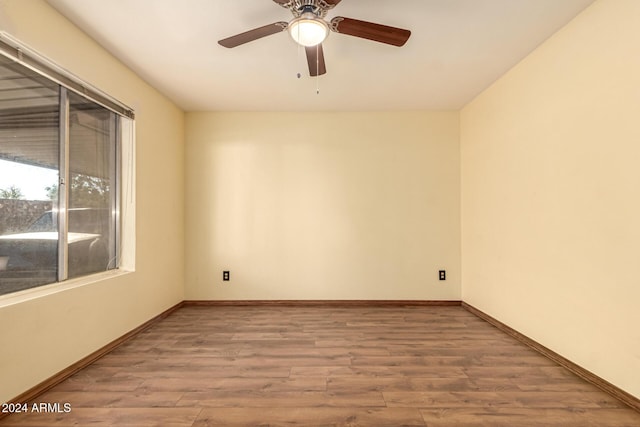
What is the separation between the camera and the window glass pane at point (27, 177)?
1650mm

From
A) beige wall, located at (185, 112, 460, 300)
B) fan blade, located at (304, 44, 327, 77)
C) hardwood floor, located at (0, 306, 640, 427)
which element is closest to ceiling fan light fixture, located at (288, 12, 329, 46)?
fan blade, located at (304, 44, 327, 77)

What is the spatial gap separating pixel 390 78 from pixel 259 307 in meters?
2.91

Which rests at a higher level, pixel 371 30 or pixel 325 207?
pixel 371 30

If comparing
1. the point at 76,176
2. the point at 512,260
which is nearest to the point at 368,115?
the point at 512,260

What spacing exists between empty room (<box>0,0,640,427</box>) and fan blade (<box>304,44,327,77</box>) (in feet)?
0.08

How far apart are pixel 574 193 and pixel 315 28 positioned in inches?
80.9

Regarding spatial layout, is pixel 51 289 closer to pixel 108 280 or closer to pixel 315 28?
pixel 108 280

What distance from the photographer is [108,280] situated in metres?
2.28

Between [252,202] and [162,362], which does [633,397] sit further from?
Result: [252,202]

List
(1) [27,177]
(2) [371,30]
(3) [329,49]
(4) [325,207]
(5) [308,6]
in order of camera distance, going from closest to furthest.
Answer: (5) [308,6] → (2) [371,30] → (1) [27,177] → (3) [329,49] → (4) [325,207]

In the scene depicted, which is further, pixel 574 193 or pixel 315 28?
pixel 574 193

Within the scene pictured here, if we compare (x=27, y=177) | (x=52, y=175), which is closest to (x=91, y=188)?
→ (x=52, y=175)

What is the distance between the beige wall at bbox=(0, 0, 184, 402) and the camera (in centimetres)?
162

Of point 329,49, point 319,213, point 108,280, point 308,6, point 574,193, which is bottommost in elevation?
point 108,280
